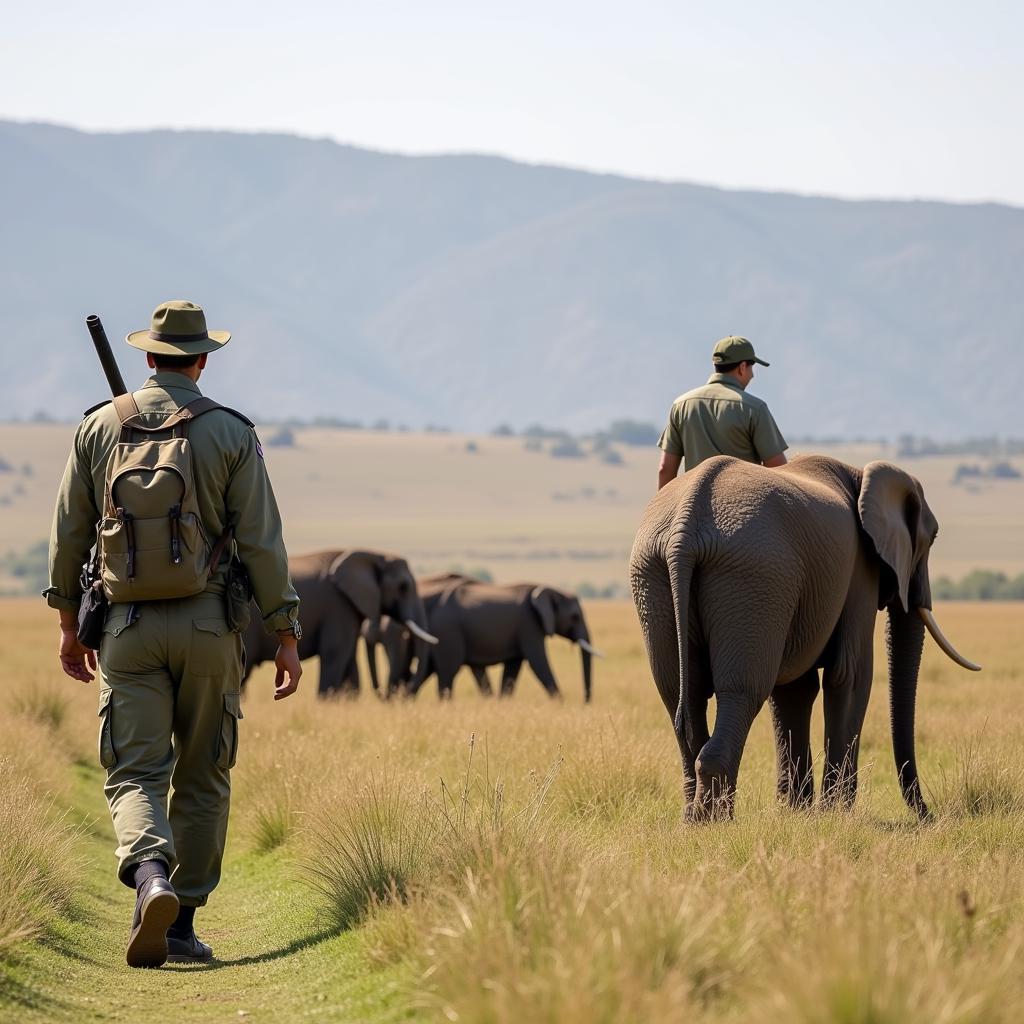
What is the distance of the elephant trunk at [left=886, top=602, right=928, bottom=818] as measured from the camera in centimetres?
932

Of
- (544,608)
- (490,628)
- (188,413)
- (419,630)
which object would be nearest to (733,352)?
(188,413)

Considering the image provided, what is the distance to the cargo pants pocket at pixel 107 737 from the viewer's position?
6664 millimetres

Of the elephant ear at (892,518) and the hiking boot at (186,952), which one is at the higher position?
the elephant ear at (892,518)

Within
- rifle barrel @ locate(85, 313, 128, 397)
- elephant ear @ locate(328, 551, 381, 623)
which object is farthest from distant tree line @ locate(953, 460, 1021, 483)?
rifle barrel @ locate(85, 313, 128, 397)

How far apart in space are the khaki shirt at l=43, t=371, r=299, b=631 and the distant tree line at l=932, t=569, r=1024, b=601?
60.0 metres

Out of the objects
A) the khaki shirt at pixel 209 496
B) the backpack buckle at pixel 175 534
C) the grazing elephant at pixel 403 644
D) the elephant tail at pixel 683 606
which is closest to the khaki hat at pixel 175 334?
the khaki shirt at pixel 209 496

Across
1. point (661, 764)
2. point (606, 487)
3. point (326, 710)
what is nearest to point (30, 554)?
point (606, 487)

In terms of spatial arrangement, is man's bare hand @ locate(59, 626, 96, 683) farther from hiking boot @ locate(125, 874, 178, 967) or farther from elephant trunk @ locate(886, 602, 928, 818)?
elephant trunk @ locate(886, 602, 928, 818)

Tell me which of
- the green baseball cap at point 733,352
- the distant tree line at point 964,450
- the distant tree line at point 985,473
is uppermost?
the green baseball cap at point 733,352

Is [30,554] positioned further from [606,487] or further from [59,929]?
[59,929]

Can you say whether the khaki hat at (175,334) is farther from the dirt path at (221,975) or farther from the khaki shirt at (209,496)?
the dirt path at (221,975)

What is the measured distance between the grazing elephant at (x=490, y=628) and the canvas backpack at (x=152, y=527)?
14.7 meters

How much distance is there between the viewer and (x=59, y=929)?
23.4 ft

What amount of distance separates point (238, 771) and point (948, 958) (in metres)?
7.11
